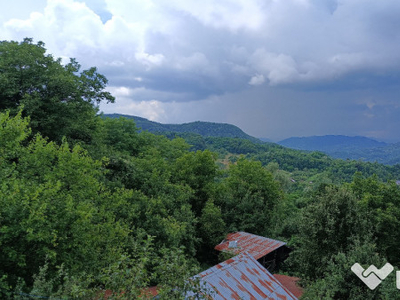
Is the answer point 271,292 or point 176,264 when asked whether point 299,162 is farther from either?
point 176,264

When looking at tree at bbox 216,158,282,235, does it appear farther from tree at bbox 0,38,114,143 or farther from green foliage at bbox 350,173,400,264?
tree at bbox 0,38,114,143

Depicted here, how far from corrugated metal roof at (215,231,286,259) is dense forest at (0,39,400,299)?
140 cm

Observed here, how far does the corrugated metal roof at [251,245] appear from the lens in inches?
848

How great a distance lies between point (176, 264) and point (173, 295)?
0.56 metres

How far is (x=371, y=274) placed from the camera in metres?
12.5

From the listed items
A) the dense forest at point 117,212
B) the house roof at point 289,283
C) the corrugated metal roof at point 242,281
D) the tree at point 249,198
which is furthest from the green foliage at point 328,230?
the tree at point 249,198

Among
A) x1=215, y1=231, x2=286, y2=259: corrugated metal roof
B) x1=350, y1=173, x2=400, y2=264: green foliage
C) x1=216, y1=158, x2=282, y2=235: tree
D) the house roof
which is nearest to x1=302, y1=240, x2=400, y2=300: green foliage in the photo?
the house roof

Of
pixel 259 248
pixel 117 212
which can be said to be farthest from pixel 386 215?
pixel 117 212

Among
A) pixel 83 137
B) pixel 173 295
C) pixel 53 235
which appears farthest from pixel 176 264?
pixel 83 137

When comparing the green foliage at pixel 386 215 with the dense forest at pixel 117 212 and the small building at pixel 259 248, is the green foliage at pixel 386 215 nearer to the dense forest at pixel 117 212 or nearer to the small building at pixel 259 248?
the dense forest at pixel 117 212

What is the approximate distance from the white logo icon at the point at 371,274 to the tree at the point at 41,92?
19222mm

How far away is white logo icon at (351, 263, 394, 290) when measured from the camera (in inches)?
483

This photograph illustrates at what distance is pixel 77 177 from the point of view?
12.4m

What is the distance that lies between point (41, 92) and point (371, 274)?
22.6 m
